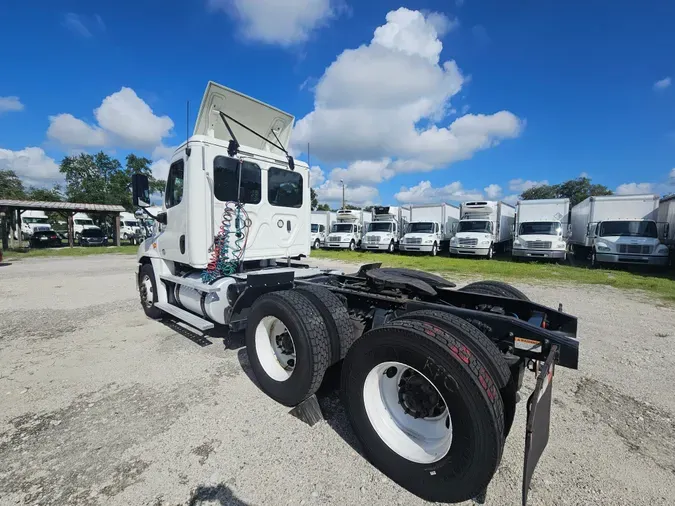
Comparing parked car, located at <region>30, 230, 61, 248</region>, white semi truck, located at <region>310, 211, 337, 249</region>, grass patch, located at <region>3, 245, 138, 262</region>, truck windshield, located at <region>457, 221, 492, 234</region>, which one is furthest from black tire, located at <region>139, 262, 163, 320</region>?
parked car, located at <region>30, 230, 61, 248</region>

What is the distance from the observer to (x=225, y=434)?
259 centimetres

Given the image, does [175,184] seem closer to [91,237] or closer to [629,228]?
[629,228]

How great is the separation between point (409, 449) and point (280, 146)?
4590mm

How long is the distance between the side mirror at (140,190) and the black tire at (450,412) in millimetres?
4383

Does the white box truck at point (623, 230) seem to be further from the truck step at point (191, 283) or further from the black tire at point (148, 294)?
the black tire at point (148, 294)

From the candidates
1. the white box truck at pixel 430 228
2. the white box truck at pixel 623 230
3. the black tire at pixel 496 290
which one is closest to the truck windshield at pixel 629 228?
the white box truck at pixel 623 230

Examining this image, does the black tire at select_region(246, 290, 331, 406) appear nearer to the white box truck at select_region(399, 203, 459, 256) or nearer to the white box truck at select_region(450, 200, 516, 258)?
the white box truck at select_region(450, 200, 516, 258)

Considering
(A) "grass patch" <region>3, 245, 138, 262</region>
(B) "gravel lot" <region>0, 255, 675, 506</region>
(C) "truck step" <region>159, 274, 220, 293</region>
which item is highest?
(C) "truck step" <region>159, 274, 220, 293</region>

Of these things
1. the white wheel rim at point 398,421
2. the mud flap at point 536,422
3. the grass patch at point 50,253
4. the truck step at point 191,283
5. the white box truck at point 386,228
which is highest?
the white box truck at point 386,228

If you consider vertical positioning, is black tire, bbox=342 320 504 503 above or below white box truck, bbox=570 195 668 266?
below

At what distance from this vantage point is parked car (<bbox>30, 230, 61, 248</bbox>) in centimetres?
2623

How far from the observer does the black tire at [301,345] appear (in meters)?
2.76

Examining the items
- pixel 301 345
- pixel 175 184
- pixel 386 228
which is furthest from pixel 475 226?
pixel 301 345

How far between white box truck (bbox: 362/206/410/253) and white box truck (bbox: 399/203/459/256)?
1119mm
